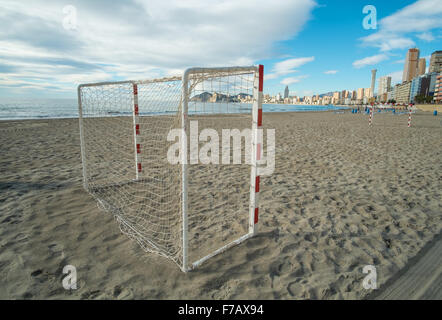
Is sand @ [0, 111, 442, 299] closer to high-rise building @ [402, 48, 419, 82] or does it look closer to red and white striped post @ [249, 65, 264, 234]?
red and white striped post @ [249, 65, 264, 234]

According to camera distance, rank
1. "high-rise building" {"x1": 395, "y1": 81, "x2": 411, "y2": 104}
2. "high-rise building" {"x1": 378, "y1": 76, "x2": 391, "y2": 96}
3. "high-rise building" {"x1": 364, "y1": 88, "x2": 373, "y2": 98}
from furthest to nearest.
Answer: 1. "high-rise building" {"x1": 378, "y1": 76, "x2": 391, "y2": 96}
2. "high-rise building" {"x1": 364, "y1": 88, "x2": 373, "y2": 98}
3. "high-rise building" {"x1": 395, "y1": 81, "x2": 411, "y2": 104}

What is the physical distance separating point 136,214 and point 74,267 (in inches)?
45.7

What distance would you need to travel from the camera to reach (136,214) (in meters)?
3.44

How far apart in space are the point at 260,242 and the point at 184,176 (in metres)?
1.32

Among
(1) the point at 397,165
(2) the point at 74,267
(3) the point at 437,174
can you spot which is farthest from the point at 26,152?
(3) the point at 437,174

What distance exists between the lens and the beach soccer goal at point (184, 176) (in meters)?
2.50

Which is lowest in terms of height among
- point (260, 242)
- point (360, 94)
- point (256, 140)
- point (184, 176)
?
point (260, 242)

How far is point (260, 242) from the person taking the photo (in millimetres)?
2789

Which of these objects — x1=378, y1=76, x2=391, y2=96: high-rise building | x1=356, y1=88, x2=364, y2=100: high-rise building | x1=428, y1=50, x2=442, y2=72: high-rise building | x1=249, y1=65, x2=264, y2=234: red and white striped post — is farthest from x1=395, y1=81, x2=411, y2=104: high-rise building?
x1=249, y1=65, x2=264, y2=234: red and white striped post

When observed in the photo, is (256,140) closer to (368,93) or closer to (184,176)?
(184,176)

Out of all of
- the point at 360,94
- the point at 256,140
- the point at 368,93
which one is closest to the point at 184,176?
the point at 256,140

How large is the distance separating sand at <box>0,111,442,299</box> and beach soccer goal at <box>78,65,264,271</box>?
9.4 inches

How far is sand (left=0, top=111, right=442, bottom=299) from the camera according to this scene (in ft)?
6.91

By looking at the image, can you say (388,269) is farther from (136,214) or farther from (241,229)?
(136,214)
